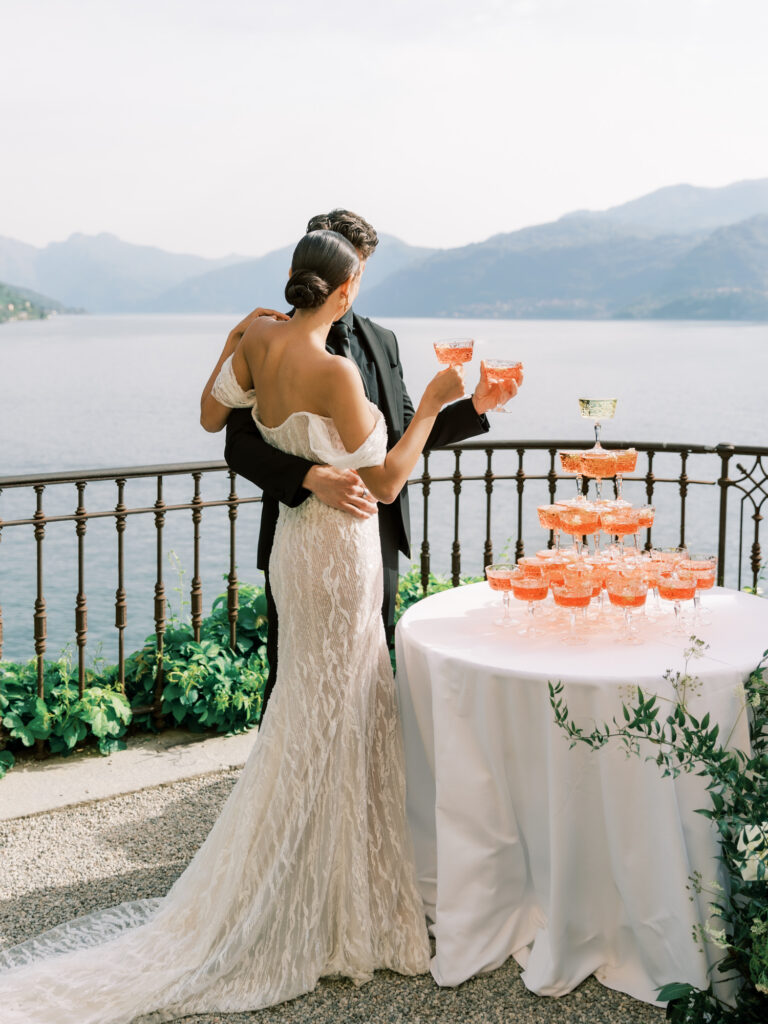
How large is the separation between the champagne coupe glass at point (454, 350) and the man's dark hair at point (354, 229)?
360 millimetres

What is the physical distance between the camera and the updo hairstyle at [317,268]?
2.37m

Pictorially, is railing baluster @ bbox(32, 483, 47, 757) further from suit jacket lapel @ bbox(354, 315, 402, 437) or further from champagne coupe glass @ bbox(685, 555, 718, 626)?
champagne coupe glass @ bbox(685, 555, 718, 626)

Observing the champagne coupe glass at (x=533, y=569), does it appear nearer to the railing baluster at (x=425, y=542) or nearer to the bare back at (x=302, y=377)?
the bare back at (x=302, y=377)

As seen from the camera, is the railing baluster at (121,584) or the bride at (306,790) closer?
the bride at (306,790)

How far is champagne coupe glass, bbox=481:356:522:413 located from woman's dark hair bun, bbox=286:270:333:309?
1.70 feet

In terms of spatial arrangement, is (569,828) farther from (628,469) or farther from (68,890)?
(68,890)

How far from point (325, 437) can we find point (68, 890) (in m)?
1.67

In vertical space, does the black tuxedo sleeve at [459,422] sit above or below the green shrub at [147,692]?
above

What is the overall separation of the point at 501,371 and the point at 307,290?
2.03 feet

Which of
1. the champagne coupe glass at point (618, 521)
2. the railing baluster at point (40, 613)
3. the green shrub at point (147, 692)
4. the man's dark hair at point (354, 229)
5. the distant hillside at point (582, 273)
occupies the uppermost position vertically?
the distant hillside at point (582, 273)

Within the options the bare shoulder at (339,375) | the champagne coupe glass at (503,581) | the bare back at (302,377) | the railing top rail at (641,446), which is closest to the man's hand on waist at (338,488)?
the bare back at (302,377)

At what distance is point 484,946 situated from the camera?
253cm

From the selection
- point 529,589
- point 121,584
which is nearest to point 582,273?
point 121,584


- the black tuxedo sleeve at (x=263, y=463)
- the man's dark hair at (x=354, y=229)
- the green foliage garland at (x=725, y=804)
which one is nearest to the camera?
the green foliage garland at (x=725, y=804)
